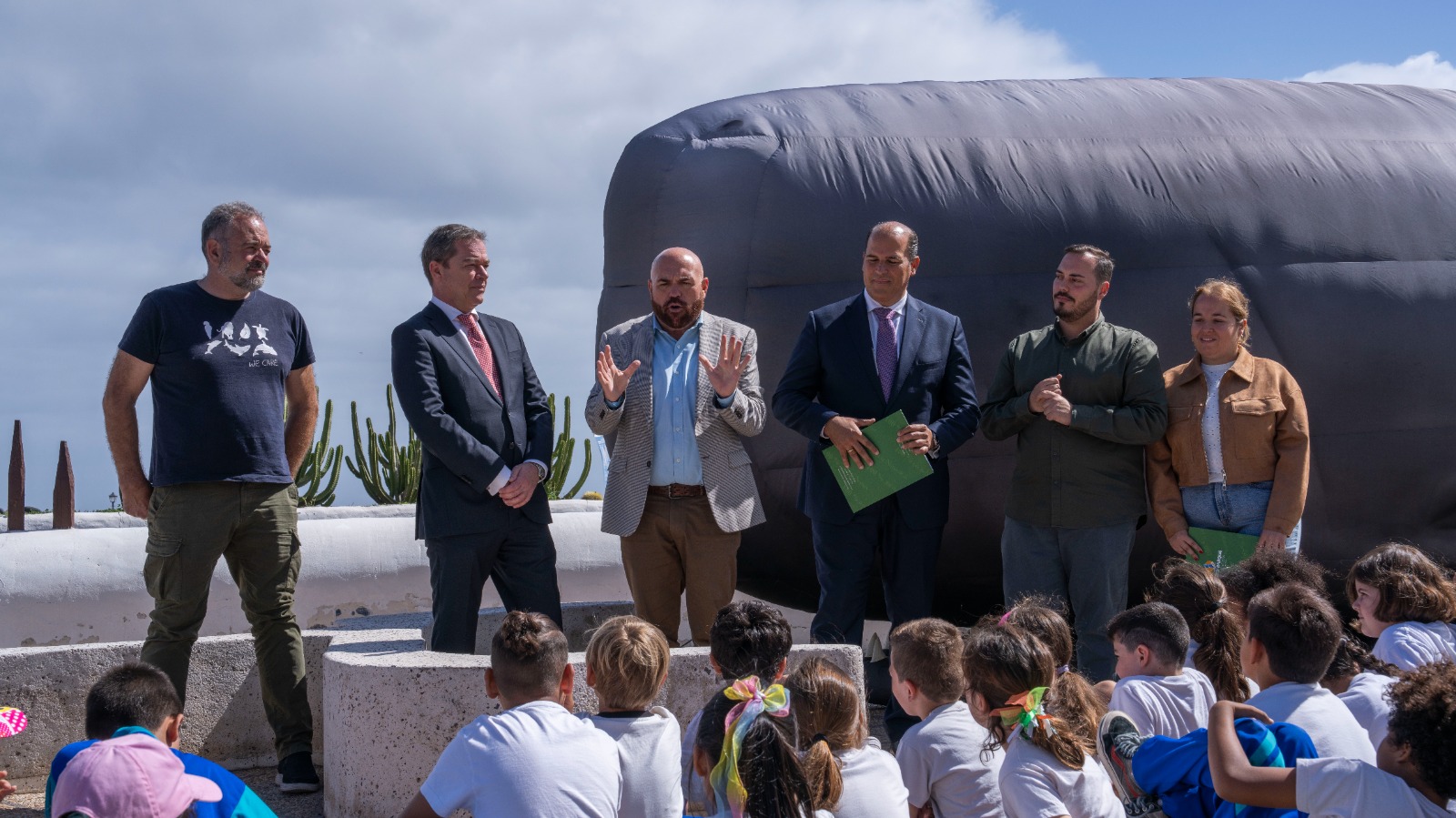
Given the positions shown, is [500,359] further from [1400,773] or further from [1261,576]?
[1400,773]

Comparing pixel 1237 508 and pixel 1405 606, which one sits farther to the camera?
pixel 1237 508

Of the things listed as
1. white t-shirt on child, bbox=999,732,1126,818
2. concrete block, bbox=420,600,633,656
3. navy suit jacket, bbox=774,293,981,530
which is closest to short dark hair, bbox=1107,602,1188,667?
white t-shirt on child, bbox=999,732,1126,818

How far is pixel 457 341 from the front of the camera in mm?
3854

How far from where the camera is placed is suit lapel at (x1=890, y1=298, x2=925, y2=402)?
13.1ft

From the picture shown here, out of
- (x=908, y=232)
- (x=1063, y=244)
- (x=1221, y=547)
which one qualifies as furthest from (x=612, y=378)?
(x=1221, y=547)

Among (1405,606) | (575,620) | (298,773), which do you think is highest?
(1405,606)

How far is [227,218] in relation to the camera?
371 centimetres

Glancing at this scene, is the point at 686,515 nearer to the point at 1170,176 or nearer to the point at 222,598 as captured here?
the point at 1170,176

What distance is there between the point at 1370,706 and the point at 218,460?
2.98 metres

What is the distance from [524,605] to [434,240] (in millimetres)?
1152

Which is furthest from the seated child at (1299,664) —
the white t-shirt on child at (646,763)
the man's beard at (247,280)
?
the man's beard at (247,280)

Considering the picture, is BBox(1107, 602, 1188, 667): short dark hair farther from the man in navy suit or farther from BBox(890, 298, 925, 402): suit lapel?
BBox(890, 298, 925, 402): suit lapel

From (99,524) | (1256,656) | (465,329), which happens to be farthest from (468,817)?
(99,524)

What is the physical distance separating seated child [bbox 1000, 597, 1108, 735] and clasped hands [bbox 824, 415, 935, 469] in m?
0.88
